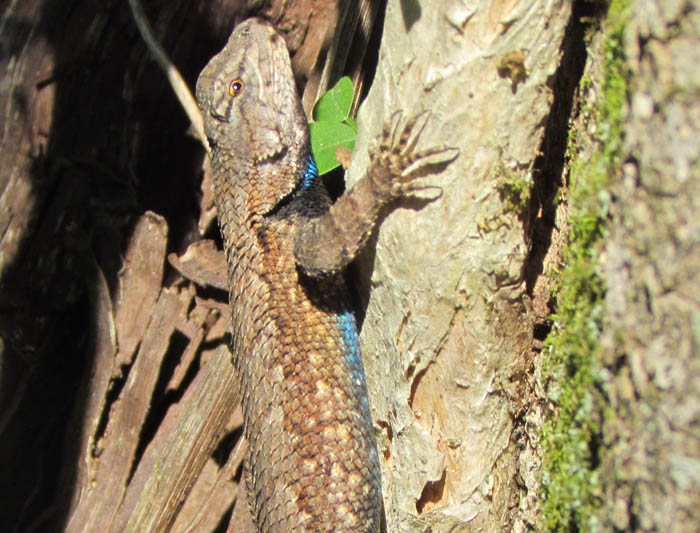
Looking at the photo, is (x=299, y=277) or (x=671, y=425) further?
(x=299, y=277)

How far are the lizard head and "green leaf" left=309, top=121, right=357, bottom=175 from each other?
0.19 m

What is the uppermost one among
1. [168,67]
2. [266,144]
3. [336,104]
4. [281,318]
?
[168,67]

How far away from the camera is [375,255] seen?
227 centimetres

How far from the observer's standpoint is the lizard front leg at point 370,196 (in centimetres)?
201

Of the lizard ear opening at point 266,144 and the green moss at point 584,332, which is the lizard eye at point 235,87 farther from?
the green moss at point 584,332

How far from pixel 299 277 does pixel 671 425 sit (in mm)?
1725

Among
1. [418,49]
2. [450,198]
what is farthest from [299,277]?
[418,49]

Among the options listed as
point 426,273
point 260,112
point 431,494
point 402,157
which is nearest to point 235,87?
point 260,112

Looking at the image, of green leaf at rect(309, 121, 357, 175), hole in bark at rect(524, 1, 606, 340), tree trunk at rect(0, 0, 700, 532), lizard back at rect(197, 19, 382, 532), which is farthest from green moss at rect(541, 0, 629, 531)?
green leaf at rect(309, 121, 357, 175)

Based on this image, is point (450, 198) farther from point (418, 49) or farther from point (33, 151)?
point (33, 151)

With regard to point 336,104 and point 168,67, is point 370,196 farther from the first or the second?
point 168,67

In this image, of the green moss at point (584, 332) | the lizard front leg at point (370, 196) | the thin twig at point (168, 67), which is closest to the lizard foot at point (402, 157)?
the lizard front leg at point (370, 196)

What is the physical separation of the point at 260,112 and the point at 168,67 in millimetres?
634

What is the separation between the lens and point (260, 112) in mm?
2916
